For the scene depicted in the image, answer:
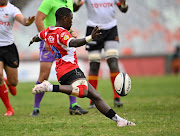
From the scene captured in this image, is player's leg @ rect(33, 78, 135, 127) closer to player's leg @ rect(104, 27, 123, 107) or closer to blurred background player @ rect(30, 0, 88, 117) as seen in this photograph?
blurred background player @ rect(30, 0, 88, 117)

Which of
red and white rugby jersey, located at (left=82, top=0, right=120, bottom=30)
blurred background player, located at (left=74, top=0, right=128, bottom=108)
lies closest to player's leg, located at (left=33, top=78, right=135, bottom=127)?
blurred background player, located at (left=74, top=0, right=128, bottom=108)

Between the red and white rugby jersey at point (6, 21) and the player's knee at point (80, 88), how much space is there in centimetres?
257

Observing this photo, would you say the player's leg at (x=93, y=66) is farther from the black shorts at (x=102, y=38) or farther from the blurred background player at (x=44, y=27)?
the blurred background player at (x=44, y=27)

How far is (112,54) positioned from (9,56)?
6.84 ft

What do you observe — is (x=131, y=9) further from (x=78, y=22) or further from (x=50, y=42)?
(x=50, y=42)


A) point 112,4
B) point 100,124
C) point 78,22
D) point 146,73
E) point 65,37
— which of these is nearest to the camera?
point 65,37

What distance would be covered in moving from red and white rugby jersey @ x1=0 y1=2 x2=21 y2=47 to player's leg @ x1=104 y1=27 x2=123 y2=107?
76.8 inches

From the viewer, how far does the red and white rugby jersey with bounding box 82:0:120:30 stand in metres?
7.82

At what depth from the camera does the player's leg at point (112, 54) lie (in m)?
7.57

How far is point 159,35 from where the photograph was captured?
29.1 metres

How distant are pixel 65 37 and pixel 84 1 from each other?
306cm

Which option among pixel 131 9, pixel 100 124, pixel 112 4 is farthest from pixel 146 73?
pixel 100 124

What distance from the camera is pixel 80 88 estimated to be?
5086mm

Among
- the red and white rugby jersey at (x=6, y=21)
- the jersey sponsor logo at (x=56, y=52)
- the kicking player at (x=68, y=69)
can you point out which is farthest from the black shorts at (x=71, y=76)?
the red and white rugby jersey at (x=6, y=21)
